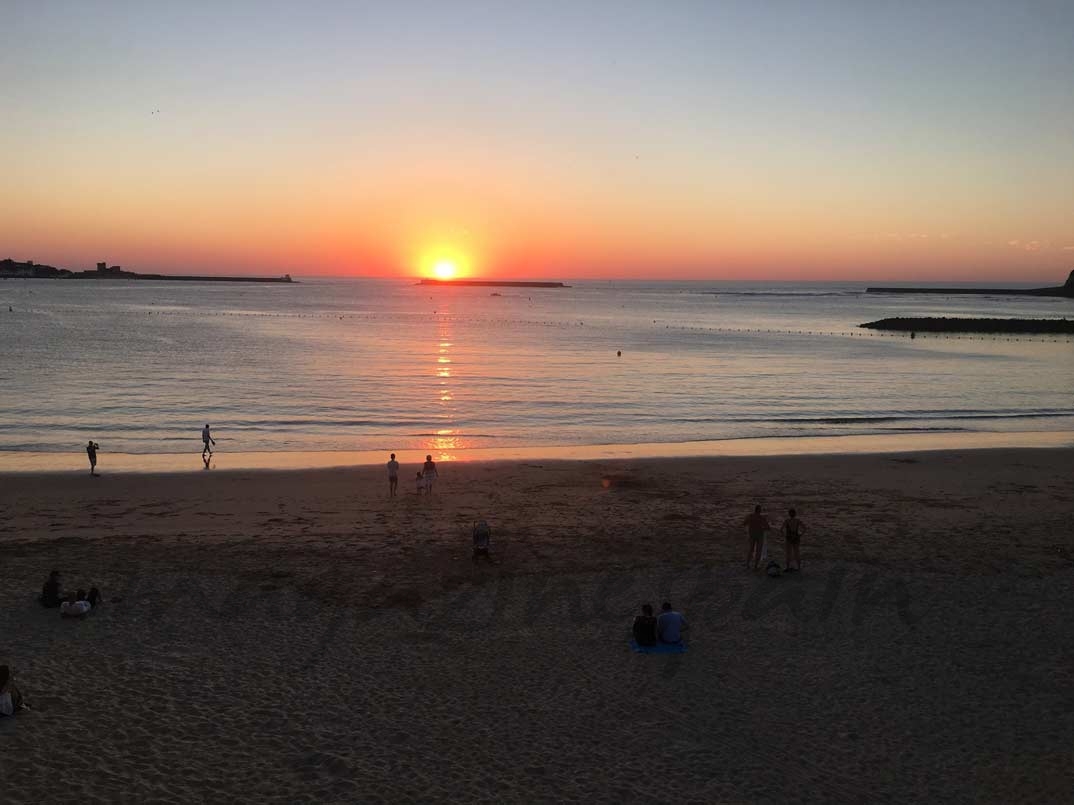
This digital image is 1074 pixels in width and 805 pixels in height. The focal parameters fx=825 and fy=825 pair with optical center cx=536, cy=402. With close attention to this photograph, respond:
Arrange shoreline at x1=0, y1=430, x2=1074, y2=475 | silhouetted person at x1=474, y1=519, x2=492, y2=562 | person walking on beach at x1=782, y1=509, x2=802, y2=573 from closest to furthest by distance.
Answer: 1. person walking on beach at x1=782, y1=509, x2=802, y2=573
2. silhouetted person at x1=474, y1=519, x2=492, y2=562
3. shoreline at x1=0, y1=430, x2=1074, y2=475

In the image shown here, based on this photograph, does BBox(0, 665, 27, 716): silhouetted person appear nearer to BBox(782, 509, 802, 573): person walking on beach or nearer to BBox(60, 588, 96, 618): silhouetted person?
BBox(60, 588, 96, 618): silhouetted person

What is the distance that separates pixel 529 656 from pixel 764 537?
19.3 ft

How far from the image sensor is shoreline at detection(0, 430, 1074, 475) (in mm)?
27047

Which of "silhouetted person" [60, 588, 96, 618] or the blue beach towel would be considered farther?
"silhouetted person" [60, 588, 96, 618]

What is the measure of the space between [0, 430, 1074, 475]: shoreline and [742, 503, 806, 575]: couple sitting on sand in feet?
42.0

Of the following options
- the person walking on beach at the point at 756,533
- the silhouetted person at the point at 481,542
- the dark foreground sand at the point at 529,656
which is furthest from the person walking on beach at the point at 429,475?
the person walking on beach at the point at 756,533

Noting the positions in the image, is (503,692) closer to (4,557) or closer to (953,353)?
(4,557)

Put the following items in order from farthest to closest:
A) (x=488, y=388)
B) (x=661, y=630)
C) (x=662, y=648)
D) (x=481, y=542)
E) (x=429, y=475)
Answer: (x=488, y=388) < (x=429, y=475) < (x=481, y=542) < (x=661, y=630) < (x=662, y=648)

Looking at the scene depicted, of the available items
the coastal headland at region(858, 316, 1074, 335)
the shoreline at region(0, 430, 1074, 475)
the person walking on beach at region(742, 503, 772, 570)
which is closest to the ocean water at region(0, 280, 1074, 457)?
the shoreline at region(0, 430, 1074, 475)

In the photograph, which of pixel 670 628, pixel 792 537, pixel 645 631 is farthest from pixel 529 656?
pixel 792 537

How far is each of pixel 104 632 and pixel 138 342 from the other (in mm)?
73977

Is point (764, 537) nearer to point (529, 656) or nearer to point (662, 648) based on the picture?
point (662, 648)

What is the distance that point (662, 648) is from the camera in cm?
1246

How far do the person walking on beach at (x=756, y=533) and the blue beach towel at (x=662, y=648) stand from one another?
3900mm
